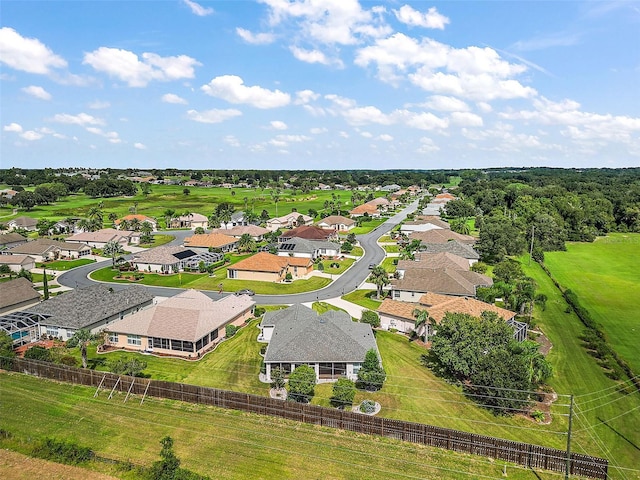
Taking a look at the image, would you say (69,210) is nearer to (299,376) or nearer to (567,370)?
(299,376)

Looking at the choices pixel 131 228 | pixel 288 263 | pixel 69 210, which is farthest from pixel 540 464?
pixel 69 210

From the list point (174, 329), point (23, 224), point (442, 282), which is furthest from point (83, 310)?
point (23, 224)

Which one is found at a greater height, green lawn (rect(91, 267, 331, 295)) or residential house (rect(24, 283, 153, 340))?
residential house (rect(24, 283, 153, 340))

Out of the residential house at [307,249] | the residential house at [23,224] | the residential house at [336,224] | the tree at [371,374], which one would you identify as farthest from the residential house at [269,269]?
the residential house at [23,224]

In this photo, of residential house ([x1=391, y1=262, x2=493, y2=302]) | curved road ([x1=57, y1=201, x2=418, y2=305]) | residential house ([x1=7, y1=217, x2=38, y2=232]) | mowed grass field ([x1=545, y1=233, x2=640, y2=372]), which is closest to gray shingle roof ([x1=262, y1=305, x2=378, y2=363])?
residential house ([x1=391, y1=262, x2=493, y2=302])

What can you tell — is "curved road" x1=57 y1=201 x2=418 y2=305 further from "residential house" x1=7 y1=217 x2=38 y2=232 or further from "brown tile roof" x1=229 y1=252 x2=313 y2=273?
"residential house" x1=7 y1=217 x2=38 y2=232

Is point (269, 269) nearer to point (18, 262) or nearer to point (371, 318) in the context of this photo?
point (371, 318)

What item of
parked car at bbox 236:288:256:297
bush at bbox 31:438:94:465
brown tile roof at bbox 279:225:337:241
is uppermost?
brown tile roof at bbox 279:225:337:241
